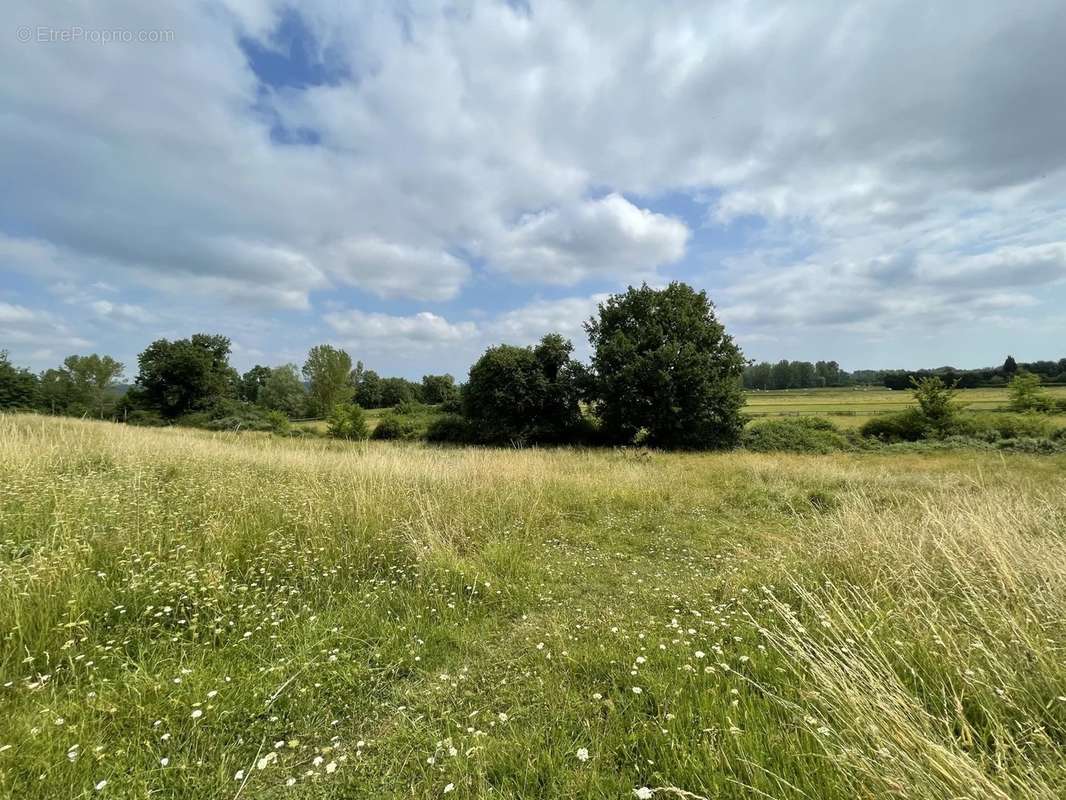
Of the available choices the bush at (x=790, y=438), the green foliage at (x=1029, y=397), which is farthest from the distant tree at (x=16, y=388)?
the green foliage at (x=1029, y=397)

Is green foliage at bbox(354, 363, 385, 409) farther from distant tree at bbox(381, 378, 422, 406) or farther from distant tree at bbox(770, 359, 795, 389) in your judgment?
distant tree at bbox(770, 359, 795, 389)

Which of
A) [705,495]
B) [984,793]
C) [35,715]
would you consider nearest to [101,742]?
[35,715]

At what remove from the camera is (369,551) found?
4.88 metres

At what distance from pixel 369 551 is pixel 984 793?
4963 mm

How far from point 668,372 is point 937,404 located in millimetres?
20770

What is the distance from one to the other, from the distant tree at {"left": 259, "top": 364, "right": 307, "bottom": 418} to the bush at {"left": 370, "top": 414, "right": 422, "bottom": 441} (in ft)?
74.1

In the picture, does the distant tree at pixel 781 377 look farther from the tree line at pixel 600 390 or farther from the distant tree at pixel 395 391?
the distant tree at pixel 395 391

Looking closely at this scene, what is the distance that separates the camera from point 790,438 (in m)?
25.4

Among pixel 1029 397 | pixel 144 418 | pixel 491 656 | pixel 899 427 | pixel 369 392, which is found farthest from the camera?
pixel 369 392

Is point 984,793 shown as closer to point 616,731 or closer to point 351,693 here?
point 616,731

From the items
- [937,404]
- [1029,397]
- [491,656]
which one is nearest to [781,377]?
[1029,397]

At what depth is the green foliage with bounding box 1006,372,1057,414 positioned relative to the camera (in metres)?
30.7

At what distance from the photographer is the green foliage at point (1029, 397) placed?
1208 inches

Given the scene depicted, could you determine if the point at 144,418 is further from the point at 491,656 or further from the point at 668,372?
the point at 491,656
